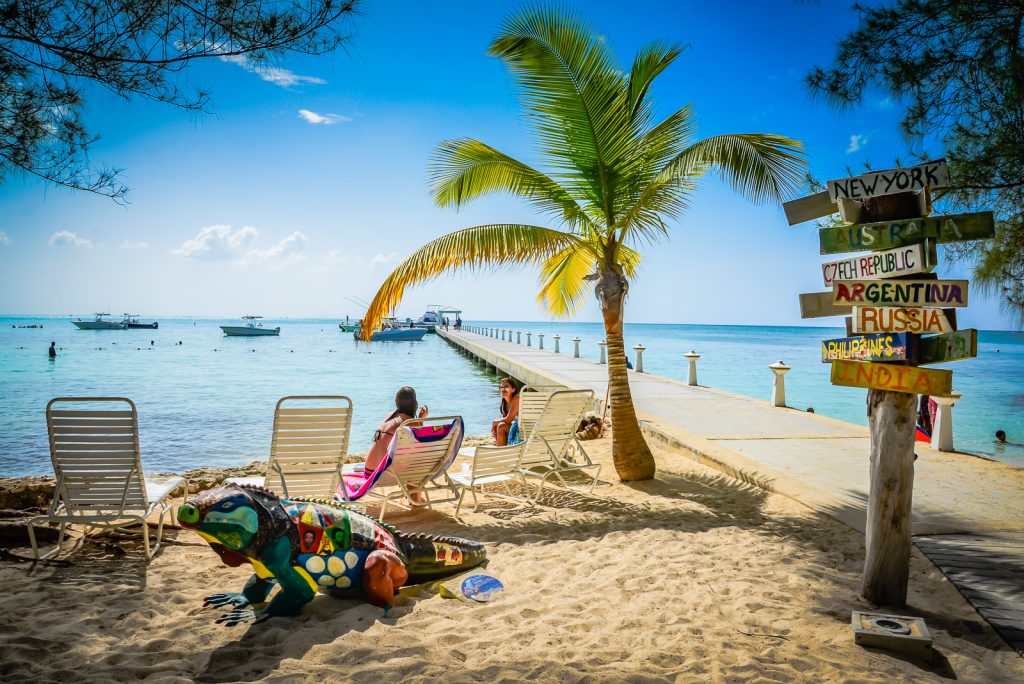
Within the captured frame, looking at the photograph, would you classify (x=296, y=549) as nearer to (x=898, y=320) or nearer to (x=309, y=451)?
(x=309, y=451)

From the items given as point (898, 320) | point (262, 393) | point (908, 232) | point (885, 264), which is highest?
point (908, 232)

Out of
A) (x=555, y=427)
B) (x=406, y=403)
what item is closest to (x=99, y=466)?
(x=406, y=403)

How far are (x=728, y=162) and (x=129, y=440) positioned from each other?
19.9ft

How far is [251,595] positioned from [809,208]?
4206 mm

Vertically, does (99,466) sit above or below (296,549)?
above

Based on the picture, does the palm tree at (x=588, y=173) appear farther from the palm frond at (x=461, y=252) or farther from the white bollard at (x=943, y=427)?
the white bollard at (x=943, y=427)

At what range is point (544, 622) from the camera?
3316mm

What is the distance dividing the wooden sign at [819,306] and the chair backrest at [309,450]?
343cm

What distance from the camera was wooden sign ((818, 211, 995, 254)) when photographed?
3.32m

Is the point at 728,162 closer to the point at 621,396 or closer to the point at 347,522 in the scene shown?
the point at 621,396

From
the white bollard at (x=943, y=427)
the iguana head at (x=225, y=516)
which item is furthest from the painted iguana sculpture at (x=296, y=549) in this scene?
the white bollard at (x=943, y=427)

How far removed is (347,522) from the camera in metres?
3.48

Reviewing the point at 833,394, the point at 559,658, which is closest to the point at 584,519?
the point at 559,658

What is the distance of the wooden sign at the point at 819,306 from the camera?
3696 mm
